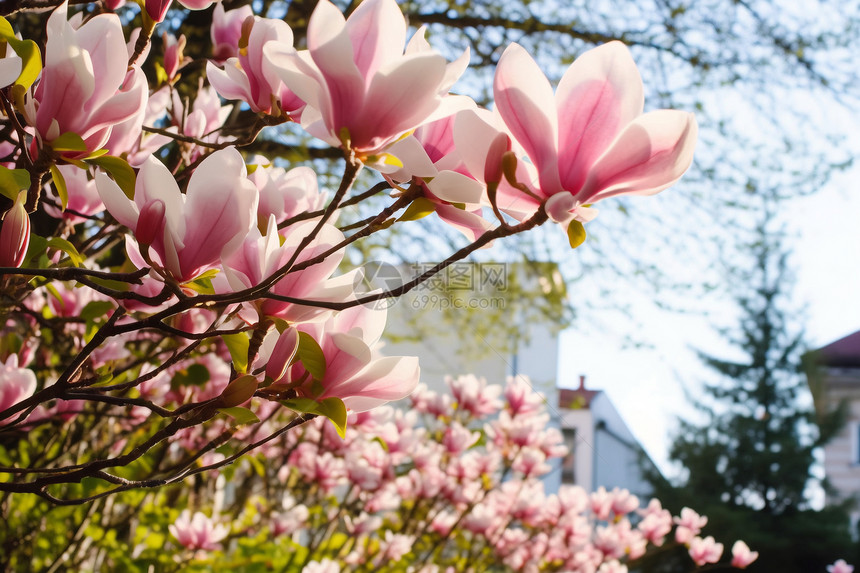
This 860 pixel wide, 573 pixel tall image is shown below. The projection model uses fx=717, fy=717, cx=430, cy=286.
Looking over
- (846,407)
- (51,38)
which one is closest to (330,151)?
(51,38)

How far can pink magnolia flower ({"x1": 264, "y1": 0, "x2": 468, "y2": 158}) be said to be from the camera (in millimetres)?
574

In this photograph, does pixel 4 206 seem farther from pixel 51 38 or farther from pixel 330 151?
pixel 330 151

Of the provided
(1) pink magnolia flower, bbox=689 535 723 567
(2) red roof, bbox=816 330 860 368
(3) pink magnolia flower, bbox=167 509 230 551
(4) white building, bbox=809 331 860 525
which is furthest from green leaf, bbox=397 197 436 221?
(2) red roof, bbox=816 330 860 368

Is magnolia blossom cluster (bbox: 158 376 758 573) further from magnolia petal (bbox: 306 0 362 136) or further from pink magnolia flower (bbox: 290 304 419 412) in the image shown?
magnolia petal (bbox: 306 0 362 136)

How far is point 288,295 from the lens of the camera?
0.73 m

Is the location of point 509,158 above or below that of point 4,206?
below

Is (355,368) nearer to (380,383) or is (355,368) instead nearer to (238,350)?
(380,383)

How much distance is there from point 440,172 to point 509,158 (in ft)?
0.25

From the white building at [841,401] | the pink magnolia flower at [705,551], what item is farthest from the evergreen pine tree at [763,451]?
the pink magnolia flower at [705,551]

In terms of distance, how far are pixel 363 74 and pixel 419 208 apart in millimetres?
152

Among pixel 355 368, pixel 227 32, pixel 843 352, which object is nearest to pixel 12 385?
pixel 355 368

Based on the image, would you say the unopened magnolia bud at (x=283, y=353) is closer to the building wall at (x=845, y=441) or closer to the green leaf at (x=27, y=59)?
the green leaf at (x=27, y=59)

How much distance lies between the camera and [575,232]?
64 centimetres

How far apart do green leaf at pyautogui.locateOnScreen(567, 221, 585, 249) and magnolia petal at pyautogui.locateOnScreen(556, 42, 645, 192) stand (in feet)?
0.17
